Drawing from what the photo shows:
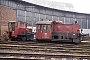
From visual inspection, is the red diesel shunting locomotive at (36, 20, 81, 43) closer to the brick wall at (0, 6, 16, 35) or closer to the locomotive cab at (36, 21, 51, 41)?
the locomotive cab at (36, 21, 51, 41)

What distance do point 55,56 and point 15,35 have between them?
11.9 m

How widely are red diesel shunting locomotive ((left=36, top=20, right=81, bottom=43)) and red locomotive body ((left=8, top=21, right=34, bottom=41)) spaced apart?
9.39ft

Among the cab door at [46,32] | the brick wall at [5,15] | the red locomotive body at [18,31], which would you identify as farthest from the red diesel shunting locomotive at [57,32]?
the brick wall at [5,15]

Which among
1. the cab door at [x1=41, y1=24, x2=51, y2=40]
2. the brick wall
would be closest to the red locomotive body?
the cab door at [x1=41, y1=24, x2=51, y2=40]

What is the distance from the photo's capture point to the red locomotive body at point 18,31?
19.9 metres

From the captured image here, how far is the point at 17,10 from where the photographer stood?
31422 mm

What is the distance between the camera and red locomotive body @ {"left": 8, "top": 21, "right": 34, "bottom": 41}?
19906mm

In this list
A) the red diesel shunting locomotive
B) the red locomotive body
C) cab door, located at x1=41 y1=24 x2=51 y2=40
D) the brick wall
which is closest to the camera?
the red diesel shunting locomotive

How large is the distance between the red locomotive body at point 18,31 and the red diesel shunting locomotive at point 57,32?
2.86m

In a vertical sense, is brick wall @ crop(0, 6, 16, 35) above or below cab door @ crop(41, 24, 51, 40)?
above

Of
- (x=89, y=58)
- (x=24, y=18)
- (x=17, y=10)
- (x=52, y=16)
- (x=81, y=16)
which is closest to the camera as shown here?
(x=89, y=58)

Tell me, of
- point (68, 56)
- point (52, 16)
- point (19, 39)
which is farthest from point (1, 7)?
point (68, 56)

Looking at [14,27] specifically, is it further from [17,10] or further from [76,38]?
[17,10]

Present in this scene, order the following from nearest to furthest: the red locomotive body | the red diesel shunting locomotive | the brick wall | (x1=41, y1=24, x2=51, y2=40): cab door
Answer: the red diesel shunting locomotive, (x1=41, y1=24, x2=51, y2=40): cab door, the red locomotive body, the brick wall
